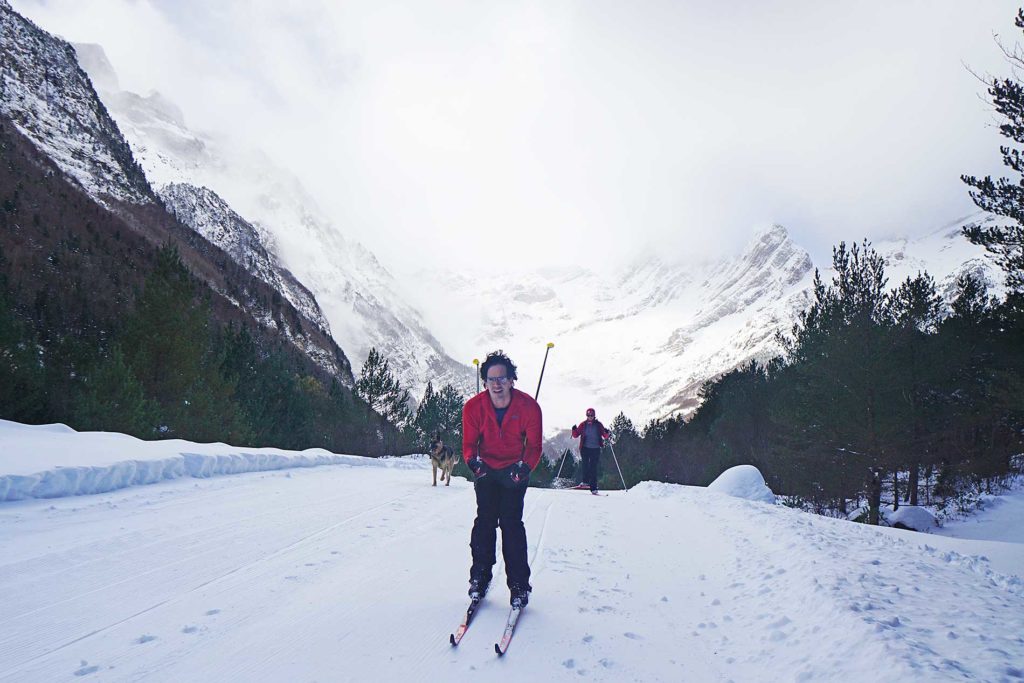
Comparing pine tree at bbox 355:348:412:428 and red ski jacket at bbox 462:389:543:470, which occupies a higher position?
pine tree at bbox 355:348:412:428

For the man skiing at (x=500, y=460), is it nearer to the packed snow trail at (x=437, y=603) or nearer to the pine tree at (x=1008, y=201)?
the packed snow trail at (x=437, y=603)

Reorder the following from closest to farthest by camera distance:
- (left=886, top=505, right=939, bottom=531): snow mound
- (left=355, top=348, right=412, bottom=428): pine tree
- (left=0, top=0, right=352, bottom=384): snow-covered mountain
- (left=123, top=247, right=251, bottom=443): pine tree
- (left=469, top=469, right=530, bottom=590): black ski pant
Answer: (left=469, top=469, right=530, bottom=590): black ski pant < (left=886, top=505, right=939, bottom=531): snow mound < (left=123, top=247, right=251, bottom=443): pine tree < (left=355, top=348, right=412, bottom=428): pine tree < (left=0, top=0, right=352, bottom=384): snow-covered mountain

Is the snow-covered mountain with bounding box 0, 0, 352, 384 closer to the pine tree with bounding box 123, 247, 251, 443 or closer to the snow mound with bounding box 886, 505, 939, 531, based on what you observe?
the pine tree with bounding box 123, 247, 251, 443

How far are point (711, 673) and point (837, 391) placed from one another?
18646mm

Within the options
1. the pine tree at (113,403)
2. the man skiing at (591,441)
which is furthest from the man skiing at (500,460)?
the pine tree at (113,403)

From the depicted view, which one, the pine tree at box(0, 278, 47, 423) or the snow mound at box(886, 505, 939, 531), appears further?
the snow mound at box(886, 505, 939, 531)

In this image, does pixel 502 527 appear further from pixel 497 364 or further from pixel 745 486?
pixel 745 486

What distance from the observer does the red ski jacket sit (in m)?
4.48

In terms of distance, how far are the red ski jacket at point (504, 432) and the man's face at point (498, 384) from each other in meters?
0.07

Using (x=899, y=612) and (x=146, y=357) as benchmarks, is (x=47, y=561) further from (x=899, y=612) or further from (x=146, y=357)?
(x=146, y=357)

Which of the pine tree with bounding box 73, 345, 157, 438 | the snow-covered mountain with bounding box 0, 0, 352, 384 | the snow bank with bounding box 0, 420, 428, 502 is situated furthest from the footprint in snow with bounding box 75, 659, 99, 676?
the snow-covered mountain with bounding box 0, 0, 352, 384

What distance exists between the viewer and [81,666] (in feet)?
9.54

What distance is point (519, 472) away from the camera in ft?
14.4

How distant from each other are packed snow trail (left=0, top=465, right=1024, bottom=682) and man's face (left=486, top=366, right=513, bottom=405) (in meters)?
1.77
